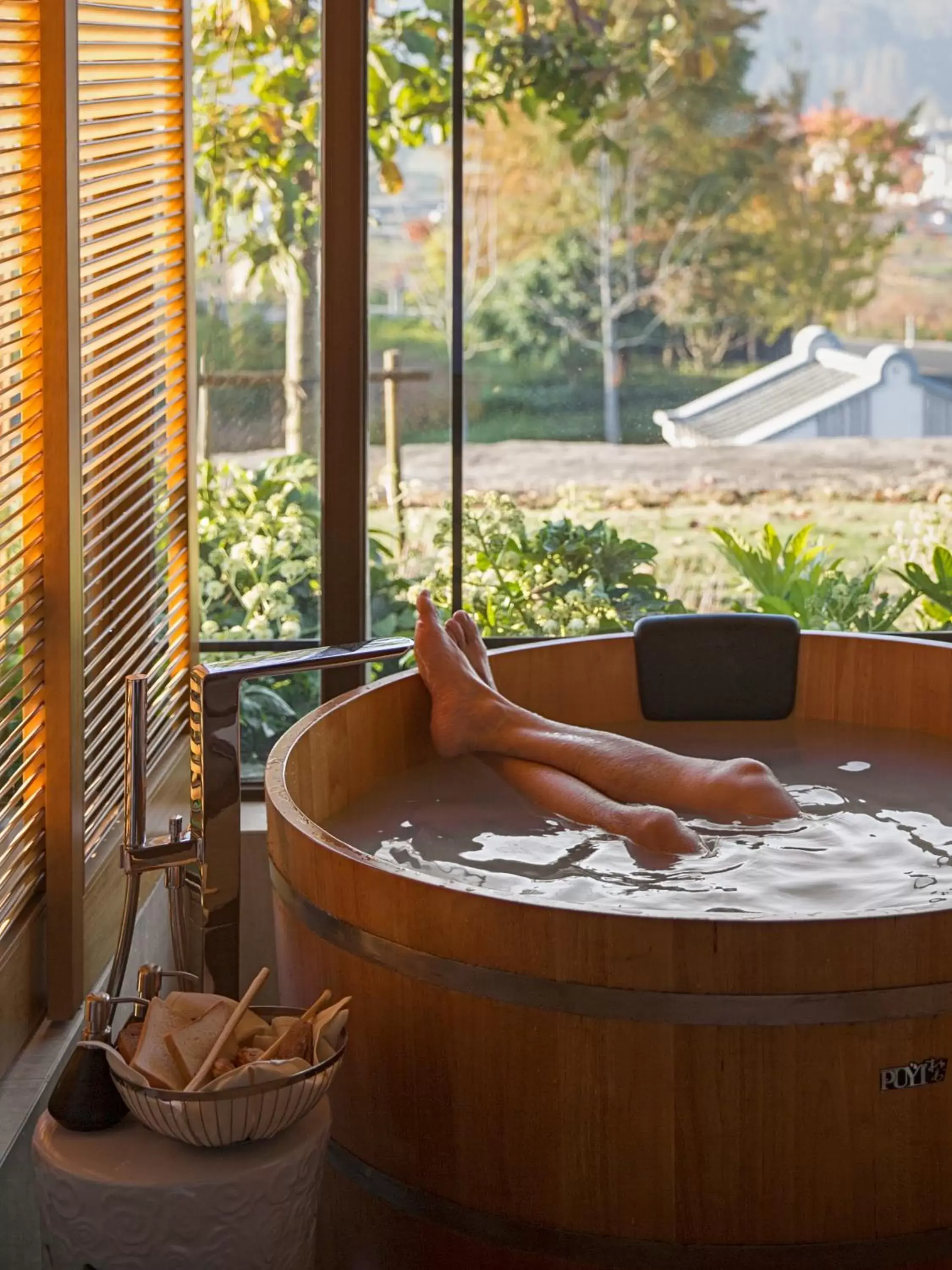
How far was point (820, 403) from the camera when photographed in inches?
127

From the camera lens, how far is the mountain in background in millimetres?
3084

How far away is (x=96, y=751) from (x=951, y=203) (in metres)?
2.07

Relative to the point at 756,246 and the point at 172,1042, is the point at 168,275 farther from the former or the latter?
the point at 172,1042

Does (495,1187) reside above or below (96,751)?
below

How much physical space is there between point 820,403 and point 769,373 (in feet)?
0.41

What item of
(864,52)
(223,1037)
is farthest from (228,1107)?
(864,52)

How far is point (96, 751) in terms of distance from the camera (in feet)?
7.56

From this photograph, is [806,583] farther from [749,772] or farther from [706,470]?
[749,772]

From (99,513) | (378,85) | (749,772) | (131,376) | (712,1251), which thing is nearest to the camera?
(712,1251)

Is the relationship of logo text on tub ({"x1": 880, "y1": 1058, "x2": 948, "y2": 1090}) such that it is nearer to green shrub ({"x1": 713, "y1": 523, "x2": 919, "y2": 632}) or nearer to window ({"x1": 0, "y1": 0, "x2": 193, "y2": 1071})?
window ({"x1": 0, "y1": 0, "x2": 193, "y2": 1071})

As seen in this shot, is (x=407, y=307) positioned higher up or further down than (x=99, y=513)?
higher up

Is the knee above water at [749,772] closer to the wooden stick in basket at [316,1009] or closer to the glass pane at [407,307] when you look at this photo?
the wooden stick in basket at [316,1009]

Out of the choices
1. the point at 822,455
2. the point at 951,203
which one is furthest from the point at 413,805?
the point at 951,203

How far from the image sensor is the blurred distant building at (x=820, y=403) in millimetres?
3205
